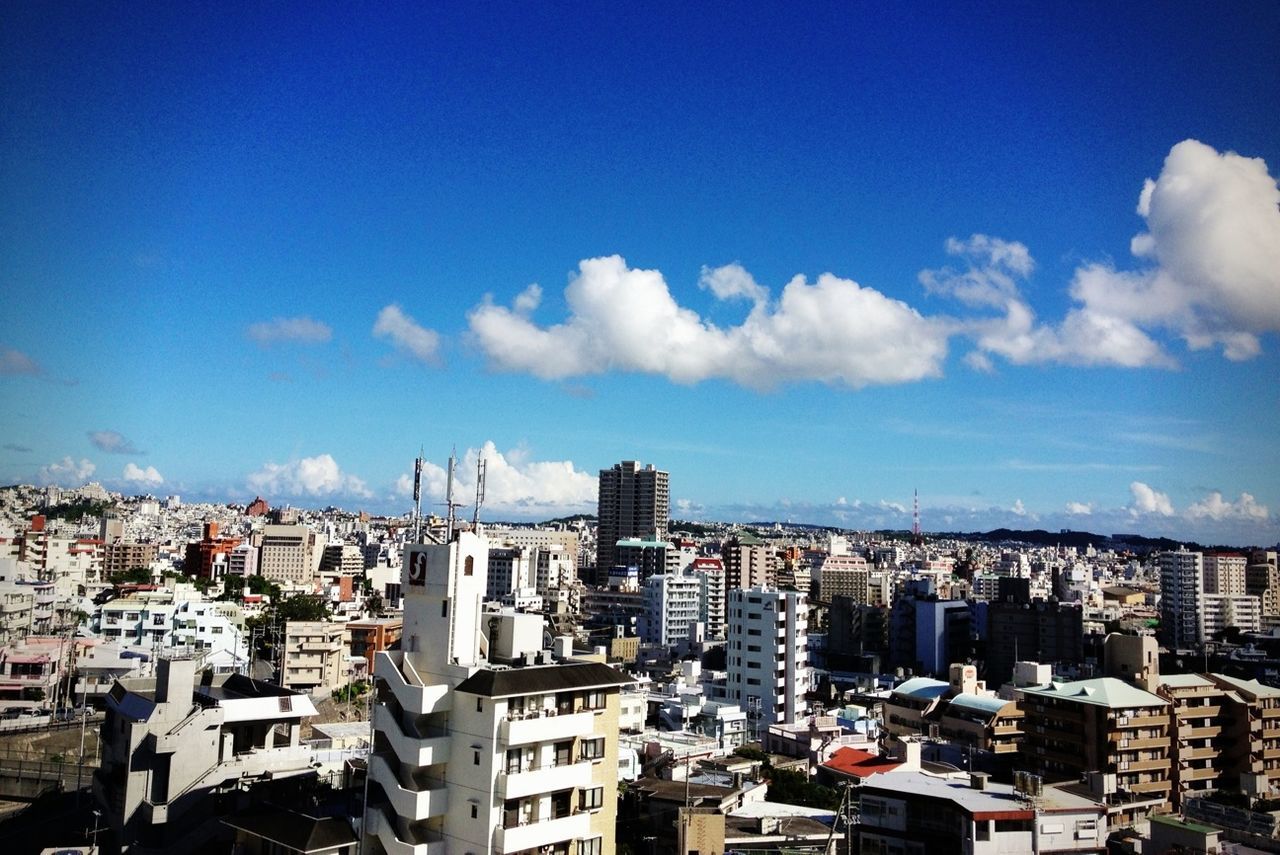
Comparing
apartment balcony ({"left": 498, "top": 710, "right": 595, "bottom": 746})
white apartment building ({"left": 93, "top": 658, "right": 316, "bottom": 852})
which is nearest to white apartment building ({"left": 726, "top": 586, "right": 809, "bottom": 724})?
white apartment building ({"left": 93, "top": 658, "right": 316, "bottom": 852})

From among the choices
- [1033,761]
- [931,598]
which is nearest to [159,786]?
[1033,761]

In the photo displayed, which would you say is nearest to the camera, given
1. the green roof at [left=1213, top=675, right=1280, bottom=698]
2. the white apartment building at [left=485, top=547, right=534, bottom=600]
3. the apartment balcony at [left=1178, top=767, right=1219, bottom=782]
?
the apartment balcony at [left=1178, top=767, right=1219, bottom=782]

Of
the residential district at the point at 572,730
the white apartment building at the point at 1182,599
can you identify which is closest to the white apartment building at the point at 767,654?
the residential district at the point at 572,730

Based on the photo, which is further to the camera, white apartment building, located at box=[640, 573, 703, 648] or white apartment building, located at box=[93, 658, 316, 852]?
white apartment building, located at box=[640, 573, 703, 648]

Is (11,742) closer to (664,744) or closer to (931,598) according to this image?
(664,744)

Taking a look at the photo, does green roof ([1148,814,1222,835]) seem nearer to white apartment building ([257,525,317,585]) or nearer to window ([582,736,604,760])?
window ([582,736,604,760])

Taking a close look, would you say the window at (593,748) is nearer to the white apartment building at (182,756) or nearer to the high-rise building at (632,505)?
the white apartment building at (182,756)

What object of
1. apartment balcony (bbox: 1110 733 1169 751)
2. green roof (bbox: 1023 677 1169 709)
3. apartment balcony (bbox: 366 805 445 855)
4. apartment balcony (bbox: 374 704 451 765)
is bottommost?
apartment balcony (bbox: 1110 733 1169 751)
